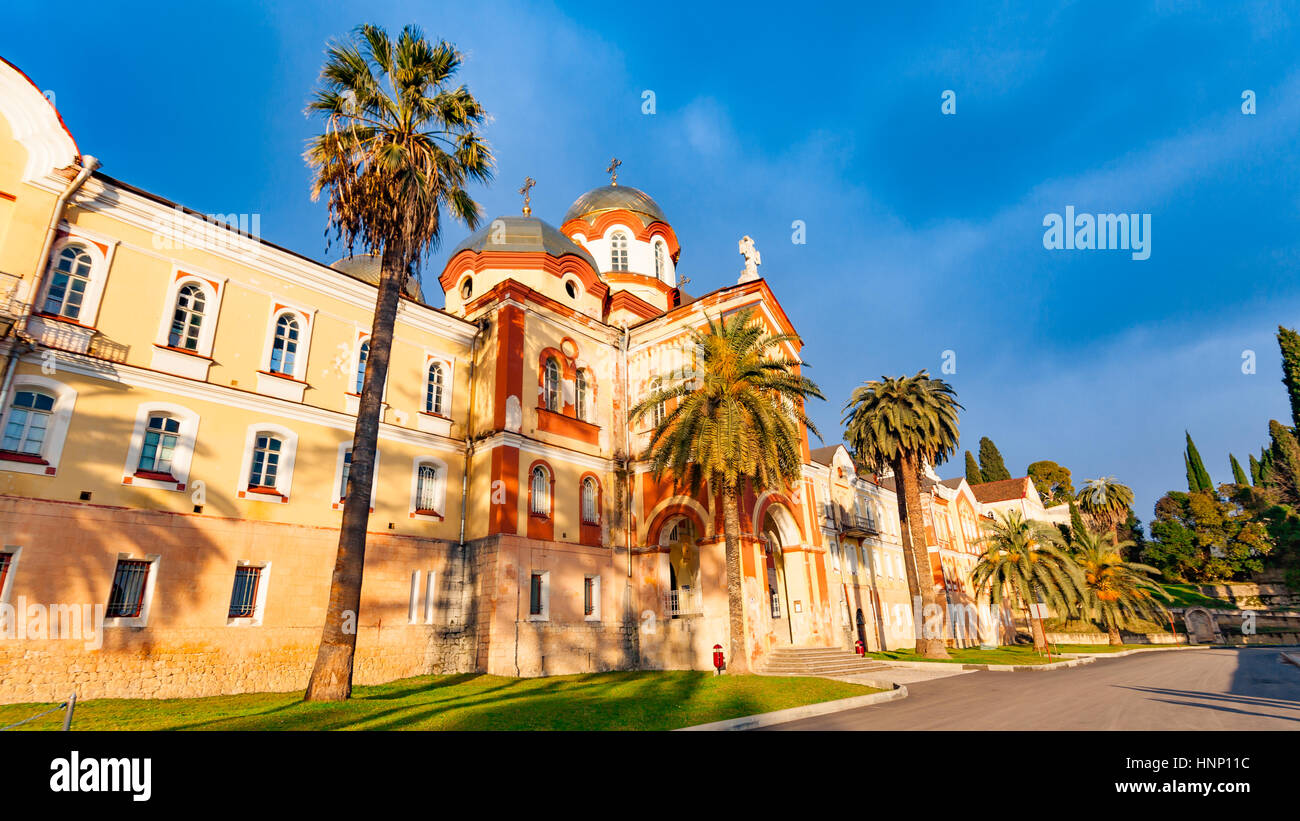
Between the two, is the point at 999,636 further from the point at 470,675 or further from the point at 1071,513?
the point at 470,675

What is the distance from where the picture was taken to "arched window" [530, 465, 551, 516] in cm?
2251

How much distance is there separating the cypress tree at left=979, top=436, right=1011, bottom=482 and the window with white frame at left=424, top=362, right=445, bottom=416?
267ft

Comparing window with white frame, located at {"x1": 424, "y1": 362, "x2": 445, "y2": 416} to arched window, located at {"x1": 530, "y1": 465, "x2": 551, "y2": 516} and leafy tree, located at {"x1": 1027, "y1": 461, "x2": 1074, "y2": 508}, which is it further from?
leafy tree, located at {"x1": 1027, "y1": 461, "x2": 1074, "y2": 508}

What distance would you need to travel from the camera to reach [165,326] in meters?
16.6

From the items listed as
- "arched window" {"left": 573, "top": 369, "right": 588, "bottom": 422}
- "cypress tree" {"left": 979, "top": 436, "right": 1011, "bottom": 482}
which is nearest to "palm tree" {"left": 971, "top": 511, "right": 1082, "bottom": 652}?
"arched window" {"left": 573, "top": 369, "right": 588, "bottom": 422}

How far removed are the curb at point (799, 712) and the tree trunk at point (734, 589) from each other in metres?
4.83

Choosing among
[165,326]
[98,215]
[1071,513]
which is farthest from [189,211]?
[1071,513]

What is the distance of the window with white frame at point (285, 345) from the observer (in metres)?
18.8

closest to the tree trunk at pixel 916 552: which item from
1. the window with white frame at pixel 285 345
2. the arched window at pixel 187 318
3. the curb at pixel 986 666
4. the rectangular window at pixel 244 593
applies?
the curb at pixel 986 666

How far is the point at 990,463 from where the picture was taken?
277 ft

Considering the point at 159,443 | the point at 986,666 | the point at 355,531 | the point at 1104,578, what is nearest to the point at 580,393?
the point at 355,531

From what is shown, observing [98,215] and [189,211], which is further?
[189,211]

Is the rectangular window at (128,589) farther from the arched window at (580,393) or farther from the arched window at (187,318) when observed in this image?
the arched window at (580,393)

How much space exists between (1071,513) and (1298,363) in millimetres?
24268
